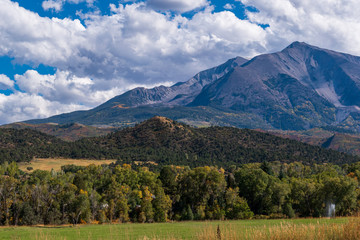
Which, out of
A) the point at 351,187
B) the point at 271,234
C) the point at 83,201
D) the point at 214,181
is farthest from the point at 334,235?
the point at 214,181

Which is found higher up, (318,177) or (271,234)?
(271,234)

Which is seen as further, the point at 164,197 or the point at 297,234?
the point at 164,197

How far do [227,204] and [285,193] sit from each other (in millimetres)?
17551

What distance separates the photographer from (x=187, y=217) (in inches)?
3967

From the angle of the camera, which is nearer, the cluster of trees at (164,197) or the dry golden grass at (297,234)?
the dry golden grass at (297,234)

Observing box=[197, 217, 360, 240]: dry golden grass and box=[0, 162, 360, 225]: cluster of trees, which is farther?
box=[0, 162, 360, 225]: cluster of trees

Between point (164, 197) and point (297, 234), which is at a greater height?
point (297, 234)

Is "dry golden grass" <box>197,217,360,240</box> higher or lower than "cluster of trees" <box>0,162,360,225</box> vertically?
higher

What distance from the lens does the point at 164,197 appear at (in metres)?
103

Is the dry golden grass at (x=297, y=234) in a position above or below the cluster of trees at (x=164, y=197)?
above

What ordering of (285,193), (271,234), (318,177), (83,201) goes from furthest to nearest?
(318,177) < (285,193) < (83,201) < (271,234)

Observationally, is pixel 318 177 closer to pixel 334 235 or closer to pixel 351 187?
pixel 351 187

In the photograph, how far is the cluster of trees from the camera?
299 ft

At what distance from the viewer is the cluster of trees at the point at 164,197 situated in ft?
299
